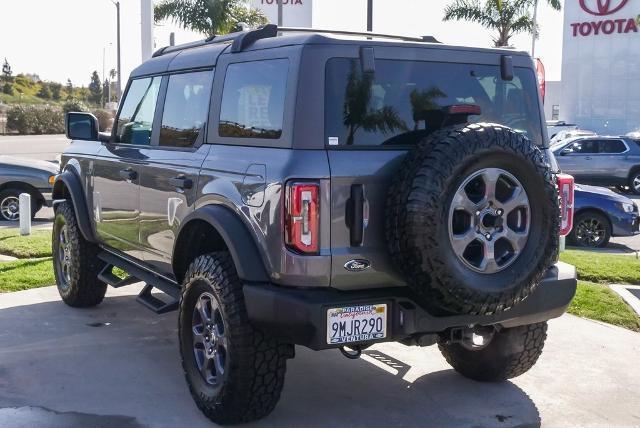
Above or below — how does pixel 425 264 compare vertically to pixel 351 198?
below

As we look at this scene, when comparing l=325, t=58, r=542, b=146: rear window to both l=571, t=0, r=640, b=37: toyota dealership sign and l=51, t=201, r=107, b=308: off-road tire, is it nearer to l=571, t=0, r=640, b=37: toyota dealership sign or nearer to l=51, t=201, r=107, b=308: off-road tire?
l=51, t=201, r=107, b=308: off-road tire

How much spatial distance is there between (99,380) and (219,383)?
1.18 m

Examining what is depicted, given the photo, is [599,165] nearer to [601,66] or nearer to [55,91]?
[601,66]

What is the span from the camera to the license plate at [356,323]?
3.79 meters

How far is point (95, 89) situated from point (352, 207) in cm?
10457

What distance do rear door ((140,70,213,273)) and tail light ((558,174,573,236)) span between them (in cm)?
212

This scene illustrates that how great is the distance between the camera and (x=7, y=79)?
82562mm

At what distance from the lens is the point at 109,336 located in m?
6.08

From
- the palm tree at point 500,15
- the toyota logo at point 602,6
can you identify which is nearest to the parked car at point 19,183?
the palm tree at point 500,15

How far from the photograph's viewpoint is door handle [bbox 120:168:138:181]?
17.9 ft

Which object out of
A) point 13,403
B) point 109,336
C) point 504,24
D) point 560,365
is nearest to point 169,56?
point 109,336

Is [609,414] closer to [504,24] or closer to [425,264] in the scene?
[425,264]

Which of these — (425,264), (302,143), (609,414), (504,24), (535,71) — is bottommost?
(609,414)

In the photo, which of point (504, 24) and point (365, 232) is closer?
point (365, 232)
